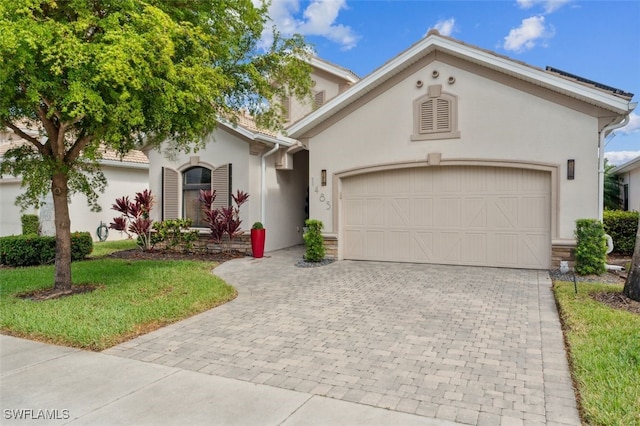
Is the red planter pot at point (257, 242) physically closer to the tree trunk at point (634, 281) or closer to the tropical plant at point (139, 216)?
the tropical plant at point (139, 216)

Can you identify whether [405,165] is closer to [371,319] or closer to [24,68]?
[371,319]

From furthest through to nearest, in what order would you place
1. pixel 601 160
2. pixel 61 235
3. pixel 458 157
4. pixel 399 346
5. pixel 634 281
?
pixel 458 157
pixel 601 160
pixel 61 235
pixel 634 281
pixel 399 346

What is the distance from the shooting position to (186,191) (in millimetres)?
14102

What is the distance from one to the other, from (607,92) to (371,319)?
6.95 metres

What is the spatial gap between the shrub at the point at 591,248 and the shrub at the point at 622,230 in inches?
131

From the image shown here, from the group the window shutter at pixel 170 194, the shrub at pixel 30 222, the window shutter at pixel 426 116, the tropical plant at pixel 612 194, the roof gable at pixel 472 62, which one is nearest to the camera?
the roof gable at pixel 472 62

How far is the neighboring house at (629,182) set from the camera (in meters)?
15.1

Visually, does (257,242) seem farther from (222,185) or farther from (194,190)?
(194,190)

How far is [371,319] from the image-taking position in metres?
6.08

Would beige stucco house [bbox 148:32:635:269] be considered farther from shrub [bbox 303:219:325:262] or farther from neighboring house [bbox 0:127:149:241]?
neighboring house [bbox 0:127:149:241]

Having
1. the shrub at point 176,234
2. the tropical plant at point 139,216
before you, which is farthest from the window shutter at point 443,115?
the tropical plant at point 139,216

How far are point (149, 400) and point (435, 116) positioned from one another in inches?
350

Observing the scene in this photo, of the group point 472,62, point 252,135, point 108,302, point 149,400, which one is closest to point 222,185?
point 252,135

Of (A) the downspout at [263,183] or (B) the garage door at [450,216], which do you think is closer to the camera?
(B) the garage door at [450,216]
